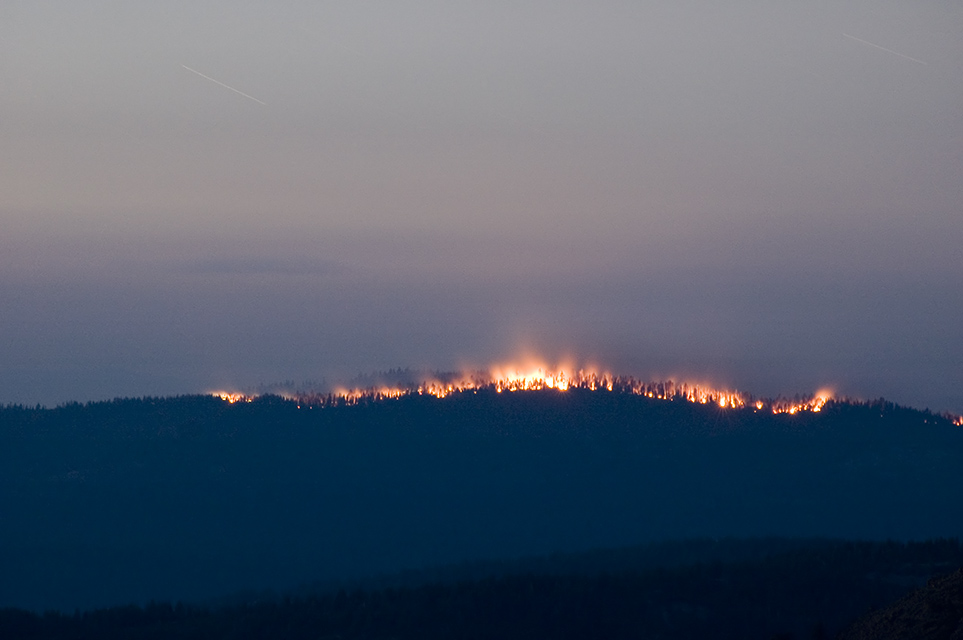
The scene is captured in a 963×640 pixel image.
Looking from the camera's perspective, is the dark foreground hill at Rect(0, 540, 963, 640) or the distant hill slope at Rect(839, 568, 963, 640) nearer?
the distant hill slope at Rect(839, 568, 963, 640)

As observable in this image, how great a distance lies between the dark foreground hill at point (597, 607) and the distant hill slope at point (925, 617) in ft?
136

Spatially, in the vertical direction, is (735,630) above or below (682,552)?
below

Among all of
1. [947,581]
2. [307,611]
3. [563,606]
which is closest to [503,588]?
[563,606]

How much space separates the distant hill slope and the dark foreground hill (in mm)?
41530

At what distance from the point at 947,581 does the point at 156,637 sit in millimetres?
95058

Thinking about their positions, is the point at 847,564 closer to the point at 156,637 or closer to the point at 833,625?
the point at 833,625

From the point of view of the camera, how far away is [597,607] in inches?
5256

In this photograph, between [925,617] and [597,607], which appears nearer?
[925,617]

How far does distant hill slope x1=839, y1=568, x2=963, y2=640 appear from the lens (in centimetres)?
6712

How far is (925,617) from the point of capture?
6962 centimetres

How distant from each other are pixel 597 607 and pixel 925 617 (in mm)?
66682

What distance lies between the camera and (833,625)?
380ft

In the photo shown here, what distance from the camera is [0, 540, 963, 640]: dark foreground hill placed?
126000 mm

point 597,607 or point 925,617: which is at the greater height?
point 597,607
